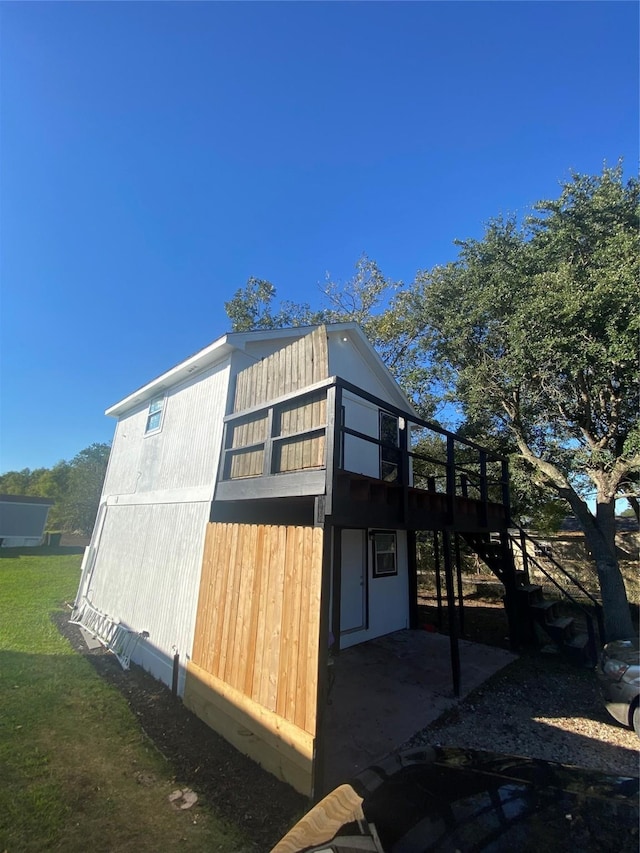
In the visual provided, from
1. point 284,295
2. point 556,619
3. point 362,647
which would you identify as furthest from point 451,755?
point 284,295

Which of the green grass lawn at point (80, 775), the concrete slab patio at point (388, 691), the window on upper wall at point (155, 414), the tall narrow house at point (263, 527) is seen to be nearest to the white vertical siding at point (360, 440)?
the tall narrow house at point (263, 527)

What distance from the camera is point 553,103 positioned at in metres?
8.27

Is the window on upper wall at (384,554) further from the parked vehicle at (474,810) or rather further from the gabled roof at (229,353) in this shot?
the parked vehicle at (474,810)

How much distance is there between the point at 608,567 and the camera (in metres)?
9.06

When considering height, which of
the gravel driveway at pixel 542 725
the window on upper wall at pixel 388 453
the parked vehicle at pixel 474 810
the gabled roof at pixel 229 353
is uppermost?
the gabled roof at pixel 229 353

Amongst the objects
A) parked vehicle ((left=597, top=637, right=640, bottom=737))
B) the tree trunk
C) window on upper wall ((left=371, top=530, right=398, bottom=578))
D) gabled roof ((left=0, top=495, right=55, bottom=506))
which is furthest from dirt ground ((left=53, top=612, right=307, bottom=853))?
gabled roof ((left=0, top=495, right=55, bottom=506))

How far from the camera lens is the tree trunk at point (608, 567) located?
8.63m

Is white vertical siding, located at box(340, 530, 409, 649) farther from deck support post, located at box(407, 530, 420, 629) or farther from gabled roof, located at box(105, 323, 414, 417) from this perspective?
gabled roof, located at box(105, 323, 414, 417)

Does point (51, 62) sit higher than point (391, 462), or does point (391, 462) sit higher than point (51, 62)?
point (51, 62)

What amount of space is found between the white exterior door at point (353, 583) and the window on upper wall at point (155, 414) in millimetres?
5125

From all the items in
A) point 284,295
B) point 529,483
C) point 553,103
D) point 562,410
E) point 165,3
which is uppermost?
point 284,295

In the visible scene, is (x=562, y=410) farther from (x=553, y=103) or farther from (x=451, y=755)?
(x=451, y=755)

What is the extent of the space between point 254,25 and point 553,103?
22.3ft

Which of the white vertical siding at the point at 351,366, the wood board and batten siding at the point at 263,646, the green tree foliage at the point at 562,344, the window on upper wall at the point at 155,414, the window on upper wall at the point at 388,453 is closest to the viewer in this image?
the wood board and batten siding at the point at 263,646
